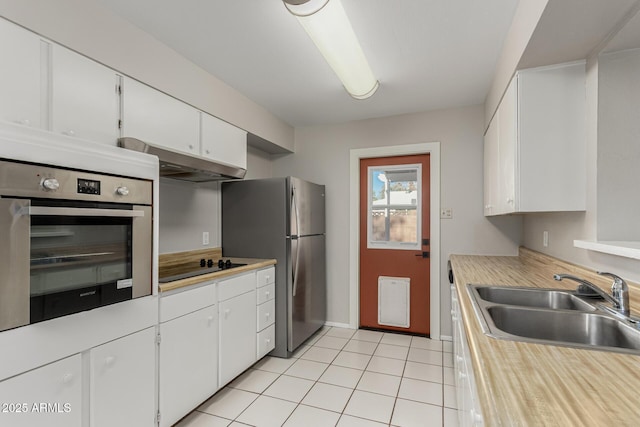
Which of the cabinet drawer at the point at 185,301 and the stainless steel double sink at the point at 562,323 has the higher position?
the stainless steel double sink at the point at 562,323

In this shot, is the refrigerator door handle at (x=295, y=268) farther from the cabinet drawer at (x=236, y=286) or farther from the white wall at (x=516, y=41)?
the white wall at (x=516, y=41)

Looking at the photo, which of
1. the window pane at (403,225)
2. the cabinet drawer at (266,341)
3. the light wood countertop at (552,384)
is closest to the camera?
the light wood countertop at (552,384)

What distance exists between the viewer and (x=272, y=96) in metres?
2.94

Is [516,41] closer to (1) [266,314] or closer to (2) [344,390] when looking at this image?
(2) [344,390]

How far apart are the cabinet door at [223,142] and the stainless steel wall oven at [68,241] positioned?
0.89 m

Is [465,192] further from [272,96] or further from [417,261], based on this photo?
[272,96]

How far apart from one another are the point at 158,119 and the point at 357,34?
4.55 feet

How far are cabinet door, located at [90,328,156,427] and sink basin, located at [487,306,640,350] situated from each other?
167 centimetres

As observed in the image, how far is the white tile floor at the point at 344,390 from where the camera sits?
1973mm

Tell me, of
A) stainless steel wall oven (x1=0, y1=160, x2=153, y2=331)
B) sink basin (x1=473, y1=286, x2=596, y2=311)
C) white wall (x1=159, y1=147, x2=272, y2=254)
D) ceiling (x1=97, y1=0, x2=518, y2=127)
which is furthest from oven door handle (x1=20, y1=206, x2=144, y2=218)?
sink basin (x1=473, y1=286, x2=596, y2=311)

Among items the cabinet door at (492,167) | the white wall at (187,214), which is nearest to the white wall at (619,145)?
the cabinet door at (492,167)

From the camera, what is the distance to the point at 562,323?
1.25m

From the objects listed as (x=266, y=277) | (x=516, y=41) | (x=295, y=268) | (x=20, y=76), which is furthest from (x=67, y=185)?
(x=516, y=41)

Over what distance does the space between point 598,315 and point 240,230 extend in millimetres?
2604
